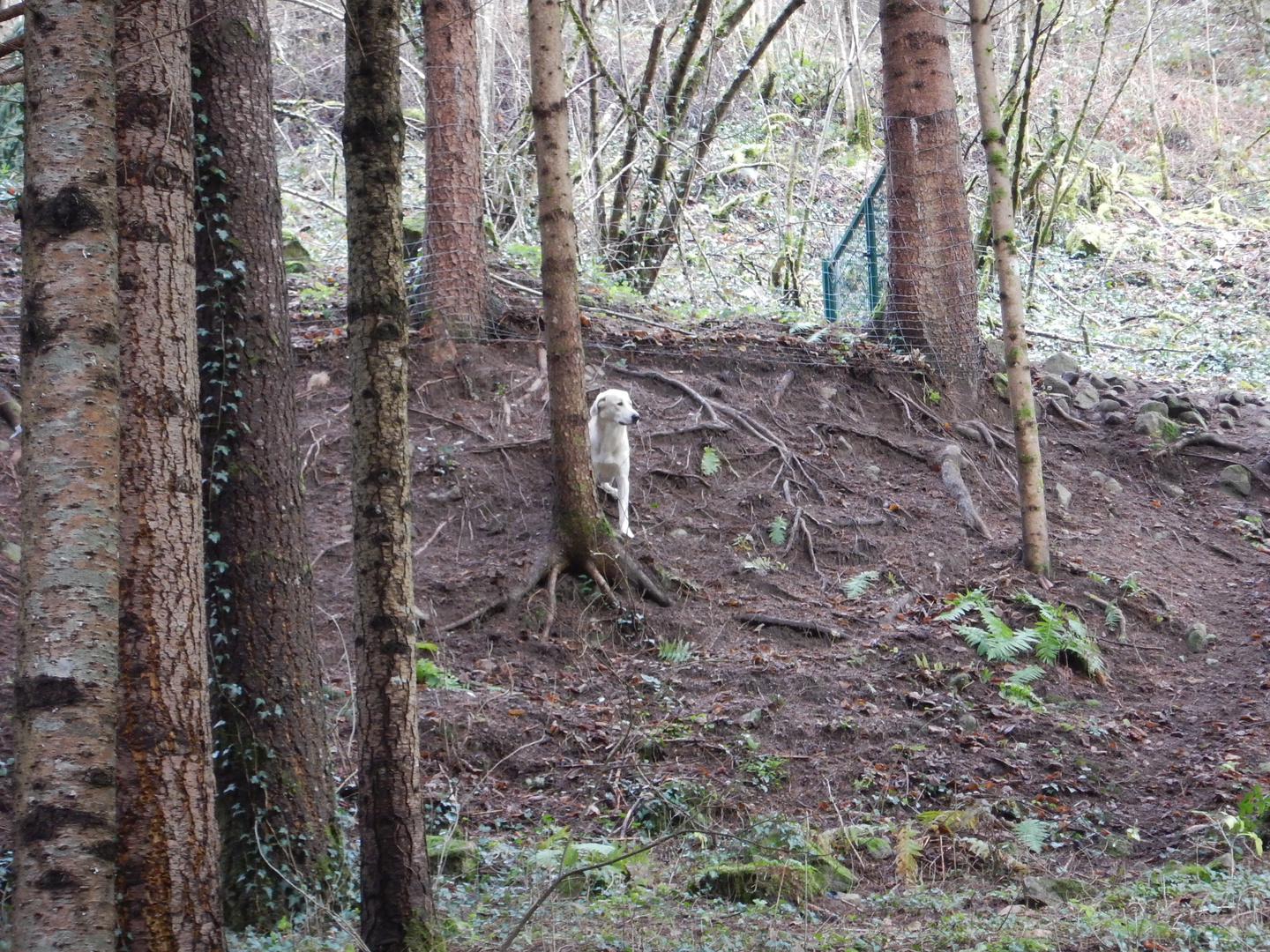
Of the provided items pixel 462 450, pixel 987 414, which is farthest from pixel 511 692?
pixel 987 414

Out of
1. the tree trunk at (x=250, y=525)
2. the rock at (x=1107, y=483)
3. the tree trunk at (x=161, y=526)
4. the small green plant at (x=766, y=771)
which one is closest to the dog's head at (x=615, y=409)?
the small green plant at (x=766, y=771)

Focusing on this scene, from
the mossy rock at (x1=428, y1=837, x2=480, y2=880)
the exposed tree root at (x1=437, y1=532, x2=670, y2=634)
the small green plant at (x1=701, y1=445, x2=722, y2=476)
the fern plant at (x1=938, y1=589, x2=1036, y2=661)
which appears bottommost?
the mossy rock at (x1=428, y1=837, x2=480, y2=880)

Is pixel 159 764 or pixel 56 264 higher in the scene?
pixel 56 264

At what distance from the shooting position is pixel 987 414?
1193 cm

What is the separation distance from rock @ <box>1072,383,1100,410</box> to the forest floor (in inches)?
22.6

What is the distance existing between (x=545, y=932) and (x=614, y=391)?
559 cm

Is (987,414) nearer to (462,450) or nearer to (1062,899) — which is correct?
(462,450)

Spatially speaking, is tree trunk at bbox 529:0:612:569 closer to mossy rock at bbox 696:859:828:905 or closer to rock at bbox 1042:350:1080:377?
mossy rock at bbox 696:859:828:905

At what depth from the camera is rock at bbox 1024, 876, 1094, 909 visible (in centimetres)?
519

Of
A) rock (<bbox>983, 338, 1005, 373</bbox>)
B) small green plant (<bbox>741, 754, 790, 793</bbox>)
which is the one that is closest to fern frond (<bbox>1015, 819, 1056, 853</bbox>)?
small green plant (<bbox>741, 754, 790, 793</bbox>)

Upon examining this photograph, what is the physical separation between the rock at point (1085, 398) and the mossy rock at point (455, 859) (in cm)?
978

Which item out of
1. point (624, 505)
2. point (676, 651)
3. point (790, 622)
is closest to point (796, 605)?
point (790, 622)

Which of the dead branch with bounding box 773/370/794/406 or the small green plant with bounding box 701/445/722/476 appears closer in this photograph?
the small green plant with bounding box 701/445/722/476

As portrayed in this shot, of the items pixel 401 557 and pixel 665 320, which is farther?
pixel 665 320
